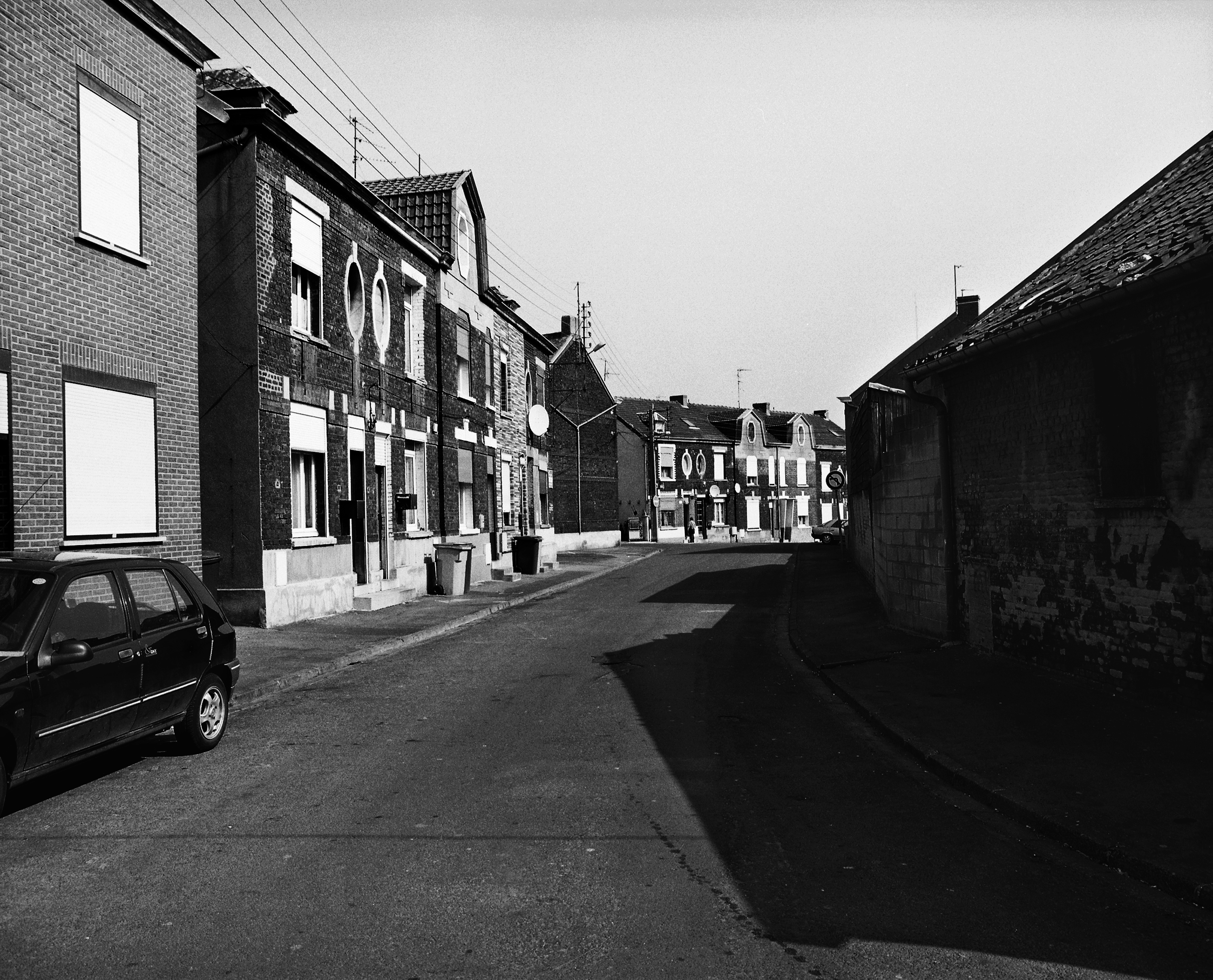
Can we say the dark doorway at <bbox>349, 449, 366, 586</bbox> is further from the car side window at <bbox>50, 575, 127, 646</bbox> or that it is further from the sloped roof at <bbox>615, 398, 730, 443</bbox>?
the sloped roof at <bbox>615, 398, 730, 443</bbox>

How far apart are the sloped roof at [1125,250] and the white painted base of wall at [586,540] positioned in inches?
1441

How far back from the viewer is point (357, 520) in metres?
19.3

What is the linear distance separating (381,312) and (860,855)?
58.3 feet

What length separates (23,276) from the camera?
1119 cm

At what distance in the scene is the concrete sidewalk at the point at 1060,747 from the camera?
575 centimetres

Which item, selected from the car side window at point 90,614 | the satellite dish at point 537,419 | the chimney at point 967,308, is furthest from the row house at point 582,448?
the car side window at point 90,614

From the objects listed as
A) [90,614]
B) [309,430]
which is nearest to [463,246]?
[309,430]

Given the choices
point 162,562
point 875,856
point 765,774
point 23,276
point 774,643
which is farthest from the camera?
point 774,643

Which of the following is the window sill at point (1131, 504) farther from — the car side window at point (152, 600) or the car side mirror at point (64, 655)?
the car side mirror at point (64, 655)

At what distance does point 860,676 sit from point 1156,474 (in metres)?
3.97

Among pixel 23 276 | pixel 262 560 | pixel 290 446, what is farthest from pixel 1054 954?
pixel 290 446

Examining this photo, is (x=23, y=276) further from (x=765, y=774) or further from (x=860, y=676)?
(x=860, y=676)

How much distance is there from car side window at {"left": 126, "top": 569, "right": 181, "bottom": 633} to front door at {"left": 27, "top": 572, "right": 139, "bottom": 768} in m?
0.18

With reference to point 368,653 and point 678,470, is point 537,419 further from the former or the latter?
point 678,470
